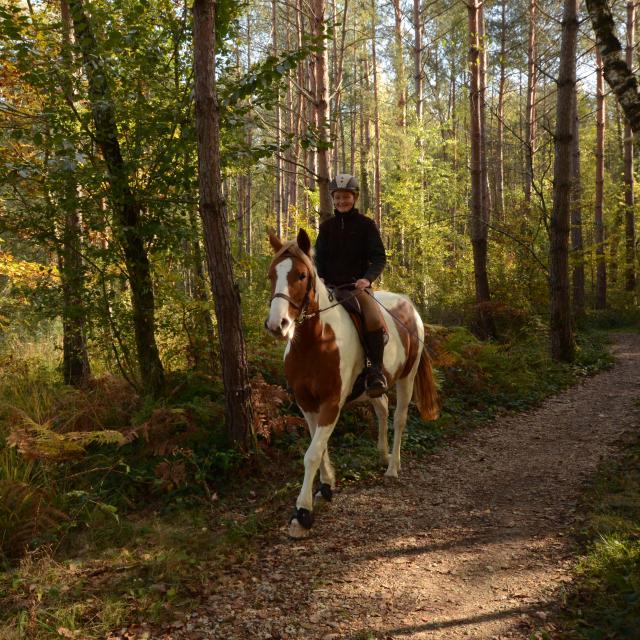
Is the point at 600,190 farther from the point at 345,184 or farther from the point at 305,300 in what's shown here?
the point at 305,300

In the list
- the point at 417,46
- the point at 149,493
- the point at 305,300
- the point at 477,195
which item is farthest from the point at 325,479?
the point at 417,46

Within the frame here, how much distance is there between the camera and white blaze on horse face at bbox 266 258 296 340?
3898 millimetres

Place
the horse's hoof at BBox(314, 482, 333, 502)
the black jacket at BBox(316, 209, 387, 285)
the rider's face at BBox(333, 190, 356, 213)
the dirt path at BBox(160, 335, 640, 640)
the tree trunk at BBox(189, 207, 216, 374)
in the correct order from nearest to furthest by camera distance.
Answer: the dirt path at BBox(160, 335, 640, 640), the horse's hoof at BBox(314, 482, 333, 502), the rider's face at BBox(333, 190, 356, 213), the black jacket at BBox(316, 209, 387, 285), the tree trunk at BBox(189, 207, 216, 374)

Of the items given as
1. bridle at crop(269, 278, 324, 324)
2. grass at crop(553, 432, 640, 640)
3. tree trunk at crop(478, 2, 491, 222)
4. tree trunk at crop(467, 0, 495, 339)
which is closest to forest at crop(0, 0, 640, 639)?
grass at crop(553, 432, 640, 640)

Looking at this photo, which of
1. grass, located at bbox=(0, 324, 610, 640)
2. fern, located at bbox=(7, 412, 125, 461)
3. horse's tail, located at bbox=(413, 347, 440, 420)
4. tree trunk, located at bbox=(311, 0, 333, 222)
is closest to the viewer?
grass, located at bbox=(0, 324, 610, 640)

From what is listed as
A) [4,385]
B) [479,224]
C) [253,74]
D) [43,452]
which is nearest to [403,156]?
[479,224]

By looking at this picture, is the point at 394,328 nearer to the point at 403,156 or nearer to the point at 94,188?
the point at 94,188

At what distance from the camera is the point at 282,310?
3971 millimetres

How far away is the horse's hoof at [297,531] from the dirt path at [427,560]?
92 millimetres

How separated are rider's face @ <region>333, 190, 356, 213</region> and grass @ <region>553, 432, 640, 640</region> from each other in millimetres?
3713

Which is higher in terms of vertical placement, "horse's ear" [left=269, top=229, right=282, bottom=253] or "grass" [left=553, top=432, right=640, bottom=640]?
"horse's ear" [left=269, top=229, right=282, bottom=253]

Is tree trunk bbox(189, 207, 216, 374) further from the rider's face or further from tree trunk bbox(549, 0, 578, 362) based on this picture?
tree trunk bbox(549, 0, 578, 362)

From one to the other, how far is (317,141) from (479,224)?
7.18 metres

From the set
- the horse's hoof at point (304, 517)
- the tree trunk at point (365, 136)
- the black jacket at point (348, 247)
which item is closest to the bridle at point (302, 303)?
the black jacket at point (348, 247)
